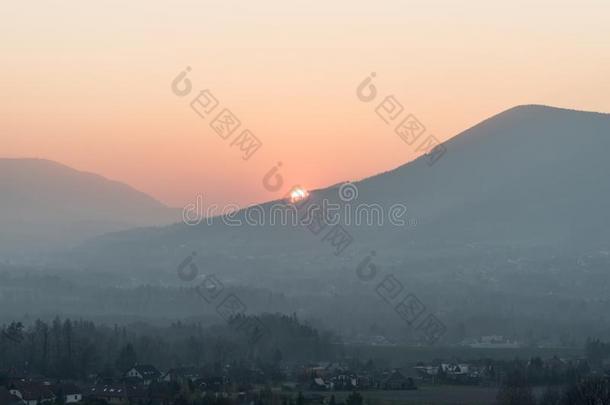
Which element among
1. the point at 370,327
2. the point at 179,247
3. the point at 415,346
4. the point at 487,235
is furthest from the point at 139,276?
the point at 415,346

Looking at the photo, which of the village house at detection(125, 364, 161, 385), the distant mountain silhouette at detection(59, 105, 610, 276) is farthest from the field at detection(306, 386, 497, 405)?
the distant mountain silhouette at detection(59, 105, 610, 276)

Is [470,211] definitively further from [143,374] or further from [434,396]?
[434,396]

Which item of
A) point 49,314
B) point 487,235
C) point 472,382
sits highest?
point 487,235

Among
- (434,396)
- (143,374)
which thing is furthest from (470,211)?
(434,396)

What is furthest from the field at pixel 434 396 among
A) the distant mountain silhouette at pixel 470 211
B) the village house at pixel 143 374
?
the distant mountain silhouette at pixel 470 211

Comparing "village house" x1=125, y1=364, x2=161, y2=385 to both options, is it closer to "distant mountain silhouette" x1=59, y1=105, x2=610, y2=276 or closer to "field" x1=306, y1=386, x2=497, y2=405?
"field" x1=306, y1=386, x2=497, y2=405

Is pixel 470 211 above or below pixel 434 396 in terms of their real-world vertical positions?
above

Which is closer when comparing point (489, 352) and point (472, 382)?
point (472, 382)

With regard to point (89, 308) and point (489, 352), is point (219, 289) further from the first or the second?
point (489, 352)
